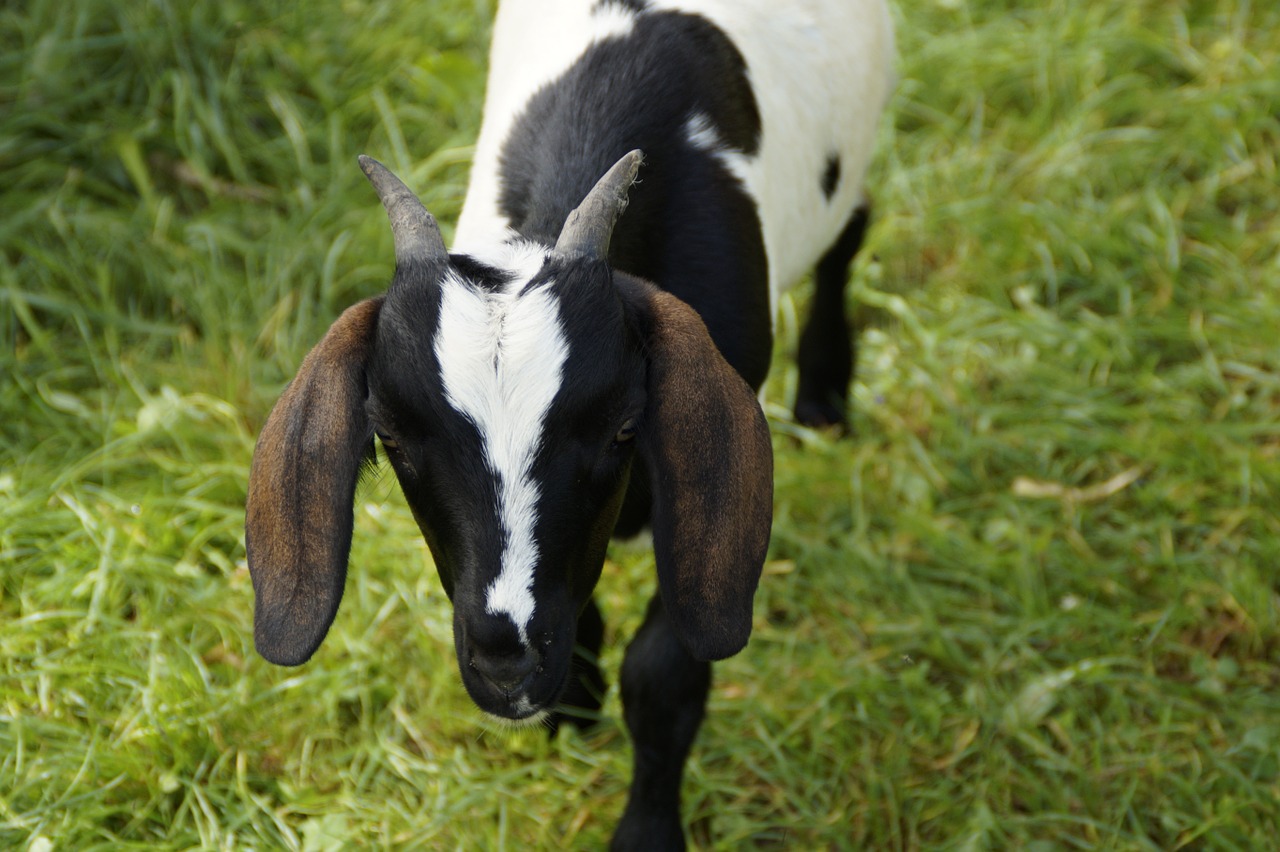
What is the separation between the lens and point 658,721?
3.32m

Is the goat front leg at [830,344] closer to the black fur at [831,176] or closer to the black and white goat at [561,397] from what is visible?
the black fur at [831,176]

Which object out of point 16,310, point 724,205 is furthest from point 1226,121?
point 16,310

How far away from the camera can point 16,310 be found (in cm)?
466

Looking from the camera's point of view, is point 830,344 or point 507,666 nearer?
point 507,666

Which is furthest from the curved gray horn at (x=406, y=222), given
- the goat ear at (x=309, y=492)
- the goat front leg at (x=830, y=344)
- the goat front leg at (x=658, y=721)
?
the goat front leg at (x=830, y=344)

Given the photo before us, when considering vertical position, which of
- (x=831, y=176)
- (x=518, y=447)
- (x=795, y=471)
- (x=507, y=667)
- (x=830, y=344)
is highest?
(x=518, y=447)

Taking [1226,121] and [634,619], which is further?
[1226,121]

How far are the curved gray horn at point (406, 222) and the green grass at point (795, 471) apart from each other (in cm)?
131

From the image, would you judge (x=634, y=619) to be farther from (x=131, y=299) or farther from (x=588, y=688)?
(x=131, y=299)

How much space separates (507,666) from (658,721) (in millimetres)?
872

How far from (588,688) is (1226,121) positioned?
3.42 m

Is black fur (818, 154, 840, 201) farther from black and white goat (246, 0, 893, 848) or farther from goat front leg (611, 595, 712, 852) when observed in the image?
goat front leg (611, 595, 712, 852)

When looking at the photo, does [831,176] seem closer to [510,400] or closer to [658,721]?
[658,721]

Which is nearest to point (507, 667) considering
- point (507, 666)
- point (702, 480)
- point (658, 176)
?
point (507, 666)
